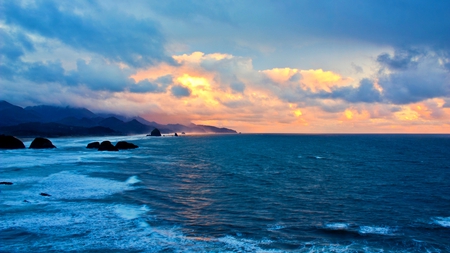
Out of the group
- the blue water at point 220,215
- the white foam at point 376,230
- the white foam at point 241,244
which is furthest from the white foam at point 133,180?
the white foam at point 376,230

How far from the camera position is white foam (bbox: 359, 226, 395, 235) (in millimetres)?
21594

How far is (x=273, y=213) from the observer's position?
26.4 meters

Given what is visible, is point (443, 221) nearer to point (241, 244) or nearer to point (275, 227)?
point (275, 227)

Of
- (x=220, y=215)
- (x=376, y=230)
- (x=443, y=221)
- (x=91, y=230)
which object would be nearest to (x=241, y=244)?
(x=220, y=215)

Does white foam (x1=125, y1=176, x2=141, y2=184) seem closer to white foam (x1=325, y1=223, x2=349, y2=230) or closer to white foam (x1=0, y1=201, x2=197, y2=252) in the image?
white foam (x1=0, y1=201, x2=197, y2=252)

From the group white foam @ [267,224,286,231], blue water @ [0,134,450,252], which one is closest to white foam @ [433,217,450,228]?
blue water @ [0,134,450,252]

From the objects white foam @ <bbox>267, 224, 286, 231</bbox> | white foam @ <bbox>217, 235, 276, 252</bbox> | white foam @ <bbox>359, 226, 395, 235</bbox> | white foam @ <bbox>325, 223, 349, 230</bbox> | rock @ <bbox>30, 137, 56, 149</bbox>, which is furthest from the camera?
rock @ <bbox>30, 137, 56, 149</bbox>

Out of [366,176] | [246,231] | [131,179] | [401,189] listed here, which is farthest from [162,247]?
[366,176]

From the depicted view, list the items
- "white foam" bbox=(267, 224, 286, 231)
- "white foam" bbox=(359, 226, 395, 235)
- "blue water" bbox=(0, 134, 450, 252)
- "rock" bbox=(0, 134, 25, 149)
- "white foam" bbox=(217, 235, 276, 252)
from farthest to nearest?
"rock" bbox=(0, 134, 25, 149)
"white foam" bbox=(267, 224, 286, 231)
"white foam" bbox=(359, 226, 395, 235)
"blue water" bbox=(0, 134, 450, 252)
"white foam" bbox=(217, 235, 276, 252)

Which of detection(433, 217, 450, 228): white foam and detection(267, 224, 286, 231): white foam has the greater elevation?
detection(267, 224, 286, 231): white foam

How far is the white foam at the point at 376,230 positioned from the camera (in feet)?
70.8

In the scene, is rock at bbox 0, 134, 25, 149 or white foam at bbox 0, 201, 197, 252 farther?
rock at bbox 0, 134, 25, 149

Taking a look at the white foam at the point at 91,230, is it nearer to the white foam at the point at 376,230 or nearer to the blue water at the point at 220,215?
the blue water at the point at 220,215

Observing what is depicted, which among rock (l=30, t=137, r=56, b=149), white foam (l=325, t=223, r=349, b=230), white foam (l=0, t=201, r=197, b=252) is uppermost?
rock (l=30, t=137, r=56, b=149)
